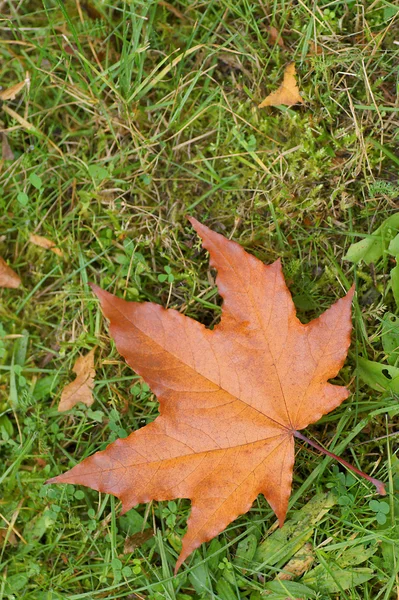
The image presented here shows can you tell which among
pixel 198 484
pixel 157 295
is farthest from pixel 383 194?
pixel 198 484

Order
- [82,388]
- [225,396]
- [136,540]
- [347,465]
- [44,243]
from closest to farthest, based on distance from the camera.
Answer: [225,396] < [347,465] < [136,540] < [82,388] < [44,243]

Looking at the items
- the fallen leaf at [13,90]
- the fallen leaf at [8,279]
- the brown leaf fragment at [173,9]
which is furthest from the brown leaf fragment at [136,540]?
the brown leaf fragment at [173,9]

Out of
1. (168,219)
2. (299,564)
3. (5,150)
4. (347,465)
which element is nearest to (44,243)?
(5,150)

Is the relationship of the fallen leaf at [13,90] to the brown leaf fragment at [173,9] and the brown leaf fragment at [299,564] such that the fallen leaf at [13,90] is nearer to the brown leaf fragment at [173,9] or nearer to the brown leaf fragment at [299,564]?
the brown leaf fragment at [173,9]

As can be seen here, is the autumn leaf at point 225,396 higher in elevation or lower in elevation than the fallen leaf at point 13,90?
lower

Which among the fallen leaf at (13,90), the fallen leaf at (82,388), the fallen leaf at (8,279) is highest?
the fallen leaf at (13,90)

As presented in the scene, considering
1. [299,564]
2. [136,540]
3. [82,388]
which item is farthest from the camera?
[82,388]

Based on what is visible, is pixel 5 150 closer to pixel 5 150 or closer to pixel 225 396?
pixel 5 150

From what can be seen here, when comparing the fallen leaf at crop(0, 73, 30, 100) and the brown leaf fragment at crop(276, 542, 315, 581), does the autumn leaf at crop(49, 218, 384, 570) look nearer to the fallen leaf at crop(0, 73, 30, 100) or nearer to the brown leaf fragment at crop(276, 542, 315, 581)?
the brown leaf fragment at crop(276, 542, 315, 581)
